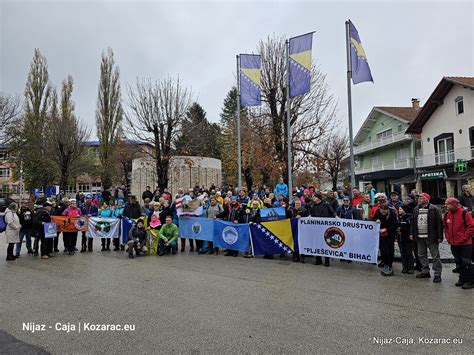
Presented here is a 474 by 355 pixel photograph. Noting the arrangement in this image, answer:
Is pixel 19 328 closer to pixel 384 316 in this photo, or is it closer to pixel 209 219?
pixel 384 316

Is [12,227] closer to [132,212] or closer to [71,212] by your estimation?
[71,212]

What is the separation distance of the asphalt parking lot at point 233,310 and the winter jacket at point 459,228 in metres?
0.92

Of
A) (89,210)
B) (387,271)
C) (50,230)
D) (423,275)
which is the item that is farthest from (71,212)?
(423,275)

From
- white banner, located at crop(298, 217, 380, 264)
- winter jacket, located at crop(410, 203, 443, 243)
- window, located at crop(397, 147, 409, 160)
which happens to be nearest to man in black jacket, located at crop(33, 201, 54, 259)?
white banner, located at crop(298, 217, 380, 264)

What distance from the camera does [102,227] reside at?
1146cm

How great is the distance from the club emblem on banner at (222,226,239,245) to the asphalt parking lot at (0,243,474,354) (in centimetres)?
185

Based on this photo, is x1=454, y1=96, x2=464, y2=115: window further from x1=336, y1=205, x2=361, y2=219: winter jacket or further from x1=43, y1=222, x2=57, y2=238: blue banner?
x1=43, y1=222, x2=57, y2=238: blue banner

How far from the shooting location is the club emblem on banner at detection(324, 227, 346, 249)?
8.65m

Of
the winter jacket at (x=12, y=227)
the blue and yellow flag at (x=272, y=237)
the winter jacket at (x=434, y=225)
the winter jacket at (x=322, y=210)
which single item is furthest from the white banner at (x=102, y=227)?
the winter jacket at (x=434, y=225)

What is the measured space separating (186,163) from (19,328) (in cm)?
1981

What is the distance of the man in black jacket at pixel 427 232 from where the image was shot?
7.02 metres

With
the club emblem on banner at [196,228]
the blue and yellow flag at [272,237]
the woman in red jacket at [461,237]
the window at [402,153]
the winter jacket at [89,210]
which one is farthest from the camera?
the window at [402,153]

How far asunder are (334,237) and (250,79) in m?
9.66

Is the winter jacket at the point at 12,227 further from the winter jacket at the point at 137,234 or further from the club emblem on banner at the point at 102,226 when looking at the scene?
the winter jacket at the point at 137,234
